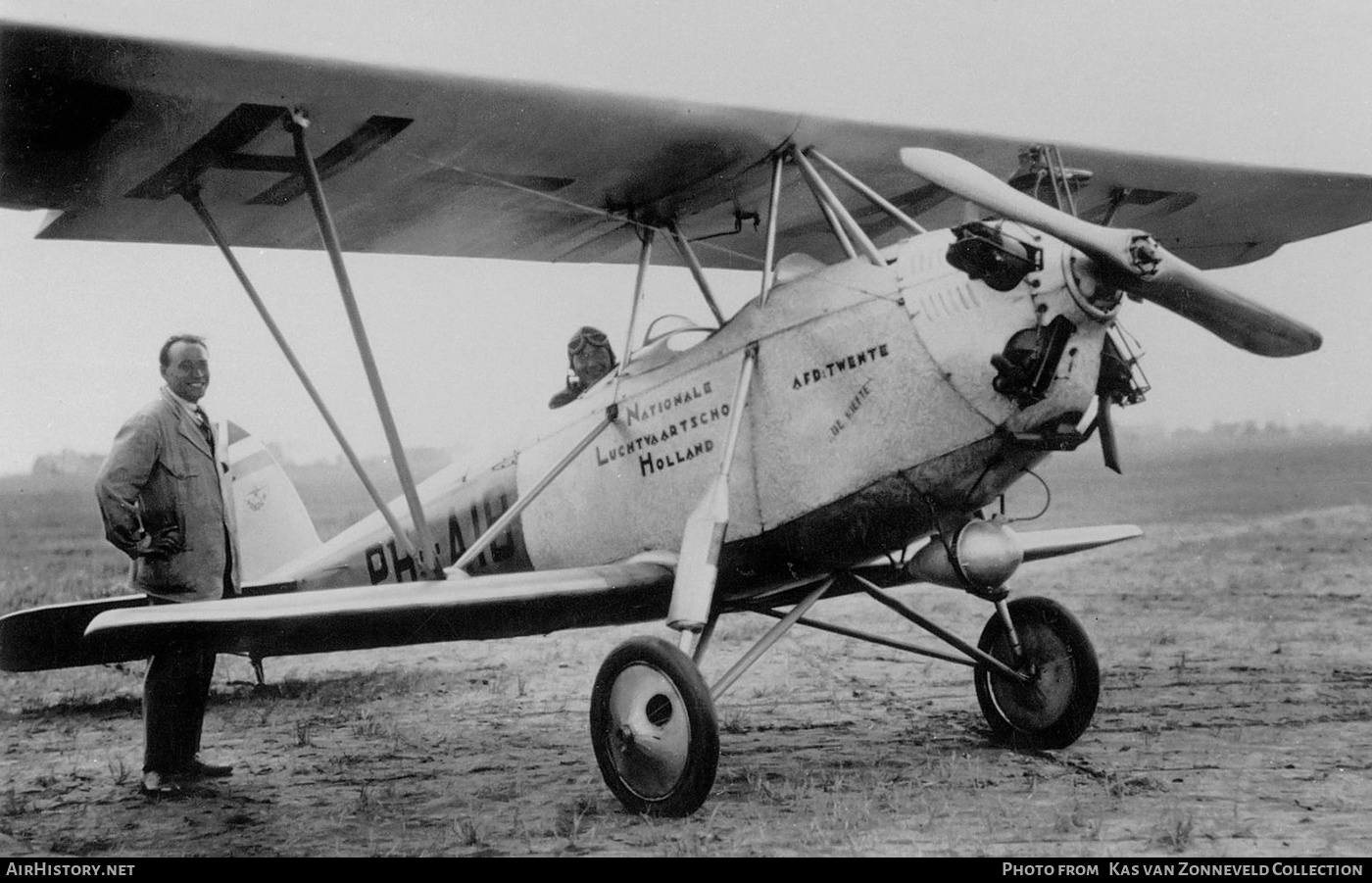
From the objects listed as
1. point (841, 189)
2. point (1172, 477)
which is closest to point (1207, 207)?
point (841, 189)

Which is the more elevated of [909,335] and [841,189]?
[841,189]

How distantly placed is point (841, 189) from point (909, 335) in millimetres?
2309

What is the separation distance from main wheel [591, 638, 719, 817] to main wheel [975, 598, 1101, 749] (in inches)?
73.8

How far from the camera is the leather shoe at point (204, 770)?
5004 mm

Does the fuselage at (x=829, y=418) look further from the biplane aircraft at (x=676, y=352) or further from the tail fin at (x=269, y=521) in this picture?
the tail fin at (x=269, y=521)

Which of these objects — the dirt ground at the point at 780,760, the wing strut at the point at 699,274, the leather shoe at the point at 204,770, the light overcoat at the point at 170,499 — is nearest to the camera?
the dirt ground at the point at 780,760

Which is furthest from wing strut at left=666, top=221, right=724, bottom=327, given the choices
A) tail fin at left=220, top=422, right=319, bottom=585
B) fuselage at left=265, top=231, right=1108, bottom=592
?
tail fin at left=220, top=422, right=319, bottom=585

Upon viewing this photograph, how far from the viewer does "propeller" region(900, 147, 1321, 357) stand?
400 cm

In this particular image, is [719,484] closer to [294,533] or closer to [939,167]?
[939,167]

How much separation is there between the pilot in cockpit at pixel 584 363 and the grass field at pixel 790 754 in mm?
1787

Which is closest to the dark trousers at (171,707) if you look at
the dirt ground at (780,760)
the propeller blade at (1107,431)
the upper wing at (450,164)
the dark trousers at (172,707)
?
the dark trousers at (172,707)

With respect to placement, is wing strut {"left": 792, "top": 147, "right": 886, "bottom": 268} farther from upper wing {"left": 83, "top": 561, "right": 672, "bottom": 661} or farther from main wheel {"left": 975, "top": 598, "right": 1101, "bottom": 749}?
main wheel {"left": 975, "top": 598, "right": 1101, "bottom": 749}

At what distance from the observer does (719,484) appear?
4531 millimetres

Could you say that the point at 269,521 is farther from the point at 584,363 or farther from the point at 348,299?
the point at 348,299
